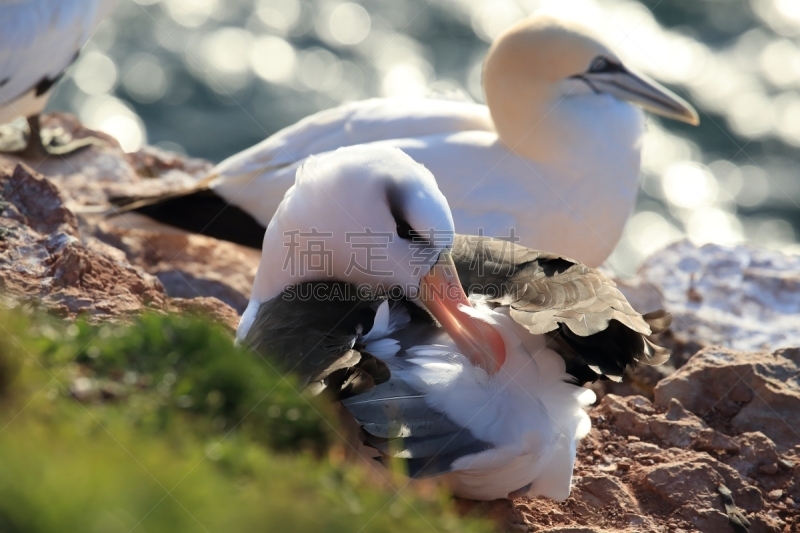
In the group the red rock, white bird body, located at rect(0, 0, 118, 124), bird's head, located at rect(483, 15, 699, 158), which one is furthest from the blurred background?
the red rock

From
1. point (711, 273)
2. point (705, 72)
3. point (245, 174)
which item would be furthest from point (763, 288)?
→ point (705, 72)

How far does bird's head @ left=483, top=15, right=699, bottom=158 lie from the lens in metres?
5.52

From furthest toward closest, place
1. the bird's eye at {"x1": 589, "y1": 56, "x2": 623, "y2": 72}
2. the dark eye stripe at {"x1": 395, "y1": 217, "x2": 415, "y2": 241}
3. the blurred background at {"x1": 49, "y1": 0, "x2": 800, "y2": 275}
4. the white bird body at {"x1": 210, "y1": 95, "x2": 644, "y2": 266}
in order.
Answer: the blurred background at {"x1": 49, "y1": 0, "x2": 800, "y2": 275} → the bird's eye at {"x1": 589, "y1": 56, "x2": 623, "y2": 72} → the white bird body at {"x1": 210, "y1": 95, "x2": 644, "y2": 266} → the dark eye stripe at {"x1": 395, "y1": 217, "x2": 415, "y2": 241}

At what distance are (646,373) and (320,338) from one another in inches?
96.0

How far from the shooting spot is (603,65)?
5715 mm

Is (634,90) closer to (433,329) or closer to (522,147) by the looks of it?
(522,147)

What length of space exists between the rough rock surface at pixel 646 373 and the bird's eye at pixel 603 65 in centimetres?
136

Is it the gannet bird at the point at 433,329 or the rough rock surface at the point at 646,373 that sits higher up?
the gannet bird at the point at 433,329

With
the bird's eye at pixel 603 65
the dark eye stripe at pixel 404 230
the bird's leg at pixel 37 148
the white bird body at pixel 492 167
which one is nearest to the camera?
the dark eye stripe at pixel 404 230

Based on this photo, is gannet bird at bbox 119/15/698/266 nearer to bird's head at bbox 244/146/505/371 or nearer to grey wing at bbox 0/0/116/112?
grey wing at bbox 0/0/116/112

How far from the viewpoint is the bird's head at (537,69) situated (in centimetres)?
552

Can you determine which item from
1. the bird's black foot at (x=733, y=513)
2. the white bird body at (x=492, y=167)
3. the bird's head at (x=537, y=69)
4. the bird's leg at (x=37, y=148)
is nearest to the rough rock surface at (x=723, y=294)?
the white bird body at (x=492, y=167)

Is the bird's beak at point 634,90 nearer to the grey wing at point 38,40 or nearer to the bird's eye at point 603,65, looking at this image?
the bird's eye at point 603,65

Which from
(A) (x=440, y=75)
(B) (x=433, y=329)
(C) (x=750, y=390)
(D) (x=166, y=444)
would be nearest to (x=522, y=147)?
(C) (x=750, y=390)
